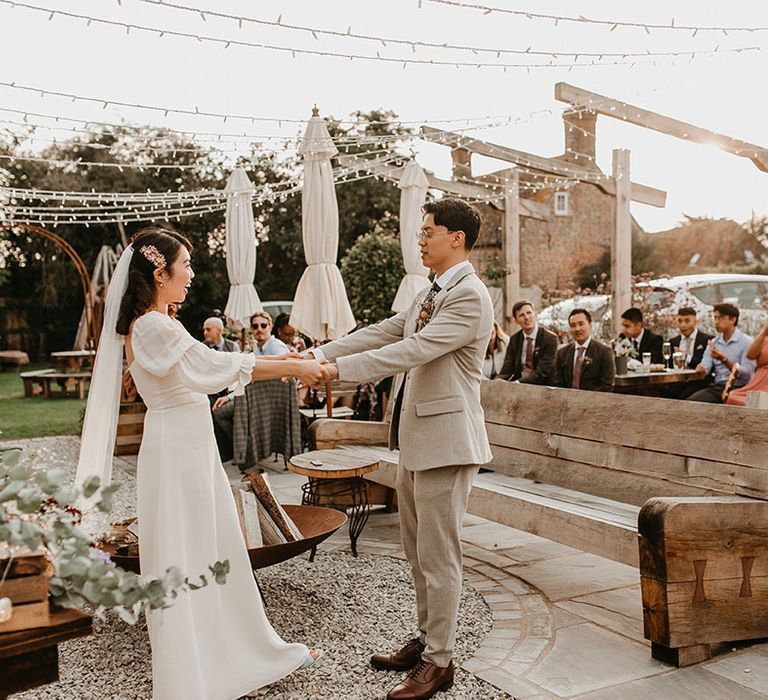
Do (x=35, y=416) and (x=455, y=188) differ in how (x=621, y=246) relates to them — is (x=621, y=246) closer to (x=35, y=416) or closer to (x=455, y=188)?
(x=455, y=188)

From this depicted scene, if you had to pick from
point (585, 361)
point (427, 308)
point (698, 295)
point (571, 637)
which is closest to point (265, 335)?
point (585, 361)

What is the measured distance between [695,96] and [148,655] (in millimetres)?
7856

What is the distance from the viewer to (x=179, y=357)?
9.84ft

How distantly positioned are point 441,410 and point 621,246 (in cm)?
895

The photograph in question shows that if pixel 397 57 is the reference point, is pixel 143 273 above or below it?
below

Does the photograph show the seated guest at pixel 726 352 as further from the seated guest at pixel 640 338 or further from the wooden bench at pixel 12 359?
the wooden bench at pixel 12 359

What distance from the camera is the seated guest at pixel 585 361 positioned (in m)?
7.08

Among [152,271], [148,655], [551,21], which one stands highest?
[551,21]

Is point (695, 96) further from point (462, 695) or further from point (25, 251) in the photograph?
point (25, 251)

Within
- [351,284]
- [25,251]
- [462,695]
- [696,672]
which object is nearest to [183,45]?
[462,695]

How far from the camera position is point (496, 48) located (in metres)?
5.95

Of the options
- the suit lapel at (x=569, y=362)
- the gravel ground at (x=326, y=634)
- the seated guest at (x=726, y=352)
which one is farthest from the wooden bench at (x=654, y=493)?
the seated guest at (x=726, y=352)

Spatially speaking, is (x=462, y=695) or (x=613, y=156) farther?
(x=613, y=156)

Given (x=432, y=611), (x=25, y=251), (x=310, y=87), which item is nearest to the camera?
(x=432, y=611)
